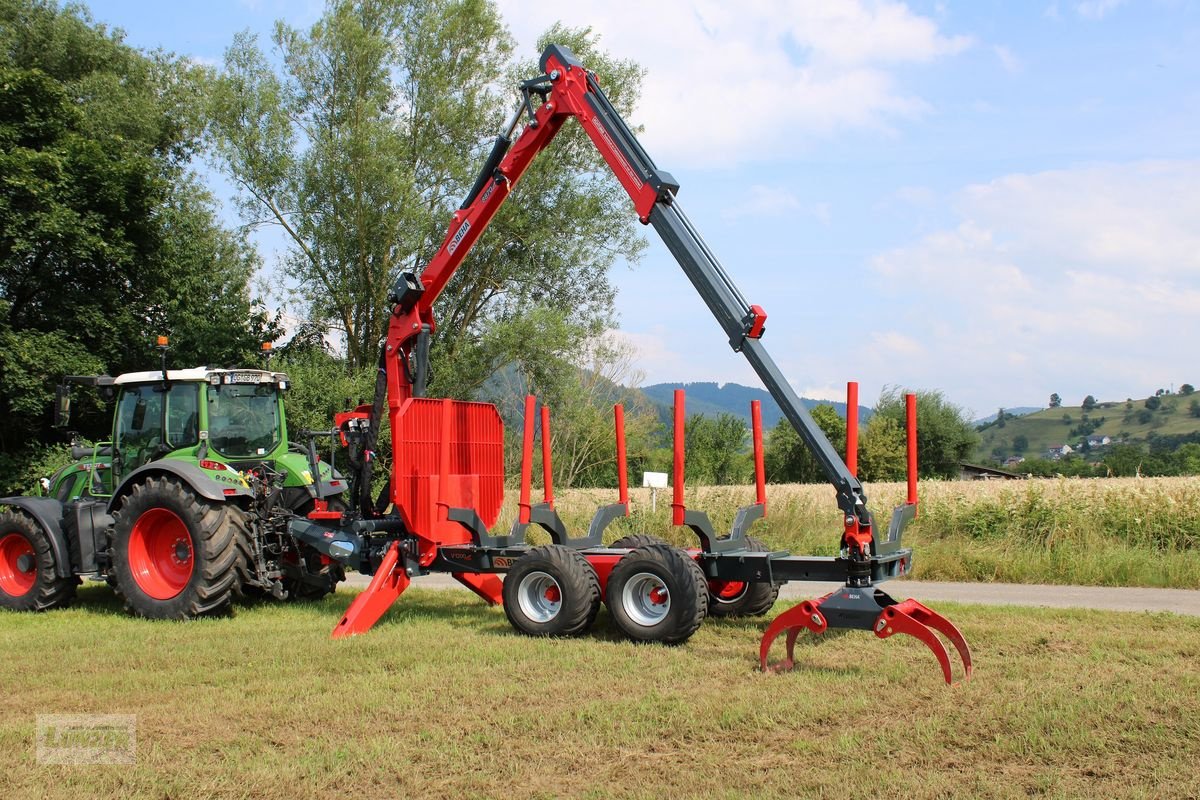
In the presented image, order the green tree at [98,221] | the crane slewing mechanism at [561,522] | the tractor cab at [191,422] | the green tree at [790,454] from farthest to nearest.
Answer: the green tree at [790,454], the green tree at [98,221], the tractor cab at [191,422], the crane slewing mechanism at [561,522]

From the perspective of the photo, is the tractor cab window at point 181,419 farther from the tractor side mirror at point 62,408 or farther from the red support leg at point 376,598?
the red support leg at point 376,598

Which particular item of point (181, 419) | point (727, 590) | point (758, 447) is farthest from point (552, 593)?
point (181, 419)

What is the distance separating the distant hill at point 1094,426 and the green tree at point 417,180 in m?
→ 79.4

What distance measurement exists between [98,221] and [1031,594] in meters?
18.9

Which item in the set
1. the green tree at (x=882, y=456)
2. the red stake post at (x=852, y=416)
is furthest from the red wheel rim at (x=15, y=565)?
the green tree at (x=882, y=456)

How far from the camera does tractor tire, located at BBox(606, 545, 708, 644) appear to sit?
751 centimetres

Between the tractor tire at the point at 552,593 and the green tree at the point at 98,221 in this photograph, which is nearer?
the tractor tire at the point at 552,593

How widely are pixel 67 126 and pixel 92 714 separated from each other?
19.4 m

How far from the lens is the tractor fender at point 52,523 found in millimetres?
9883

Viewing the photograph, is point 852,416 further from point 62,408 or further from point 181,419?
point 62,408

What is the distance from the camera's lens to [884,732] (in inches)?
203

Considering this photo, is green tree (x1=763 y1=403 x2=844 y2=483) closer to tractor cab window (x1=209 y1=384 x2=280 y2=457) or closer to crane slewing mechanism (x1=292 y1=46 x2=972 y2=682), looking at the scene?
tractor cab window (x1=209 y1=384 x2=280 y2=457)

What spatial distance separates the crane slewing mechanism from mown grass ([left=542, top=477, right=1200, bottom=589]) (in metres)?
4.63

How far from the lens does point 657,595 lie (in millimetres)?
7883
